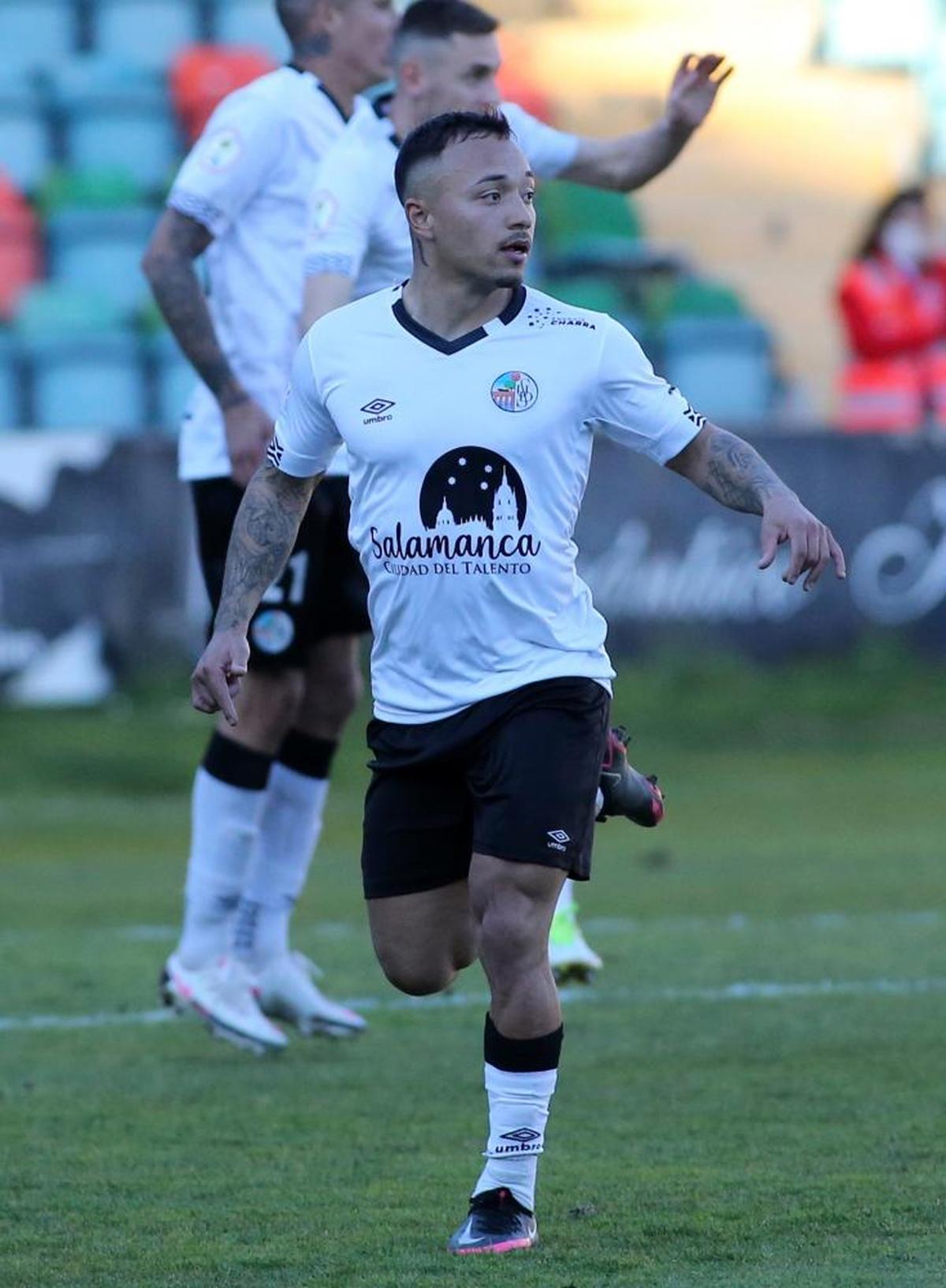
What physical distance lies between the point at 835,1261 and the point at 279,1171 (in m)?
1.23


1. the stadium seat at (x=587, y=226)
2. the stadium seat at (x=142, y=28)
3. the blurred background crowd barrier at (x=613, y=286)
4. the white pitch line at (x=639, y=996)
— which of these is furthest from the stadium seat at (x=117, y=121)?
the white pitch line at (x=639, y=996)

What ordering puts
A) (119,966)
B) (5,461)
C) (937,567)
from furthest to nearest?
(937,567) → (5,461) → (119,966)

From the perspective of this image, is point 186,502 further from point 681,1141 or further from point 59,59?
point 681,1141

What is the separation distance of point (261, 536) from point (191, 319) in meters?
1.75

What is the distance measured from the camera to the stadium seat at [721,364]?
51.8 ft

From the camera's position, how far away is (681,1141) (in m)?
4.77

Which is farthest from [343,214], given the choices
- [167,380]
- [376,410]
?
[167,380]

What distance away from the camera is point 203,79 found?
16.5 metres

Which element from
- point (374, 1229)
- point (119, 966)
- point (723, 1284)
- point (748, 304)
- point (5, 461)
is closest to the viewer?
point (723, 1284)

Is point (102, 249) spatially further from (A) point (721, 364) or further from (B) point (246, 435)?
(B) point (246, 435)

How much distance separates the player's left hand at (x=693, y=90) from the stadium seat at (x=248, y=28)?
37.6 ft

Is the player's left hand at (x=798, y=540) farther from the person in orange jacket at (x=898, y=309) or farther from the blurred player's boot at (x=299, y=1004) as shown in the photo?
the person in orange jacket at (x=898, y=309)

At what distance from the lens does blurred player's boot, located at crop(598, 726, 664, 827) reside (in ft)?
14.7

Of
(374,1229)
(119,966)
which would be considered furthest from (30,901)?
(374,1229)
